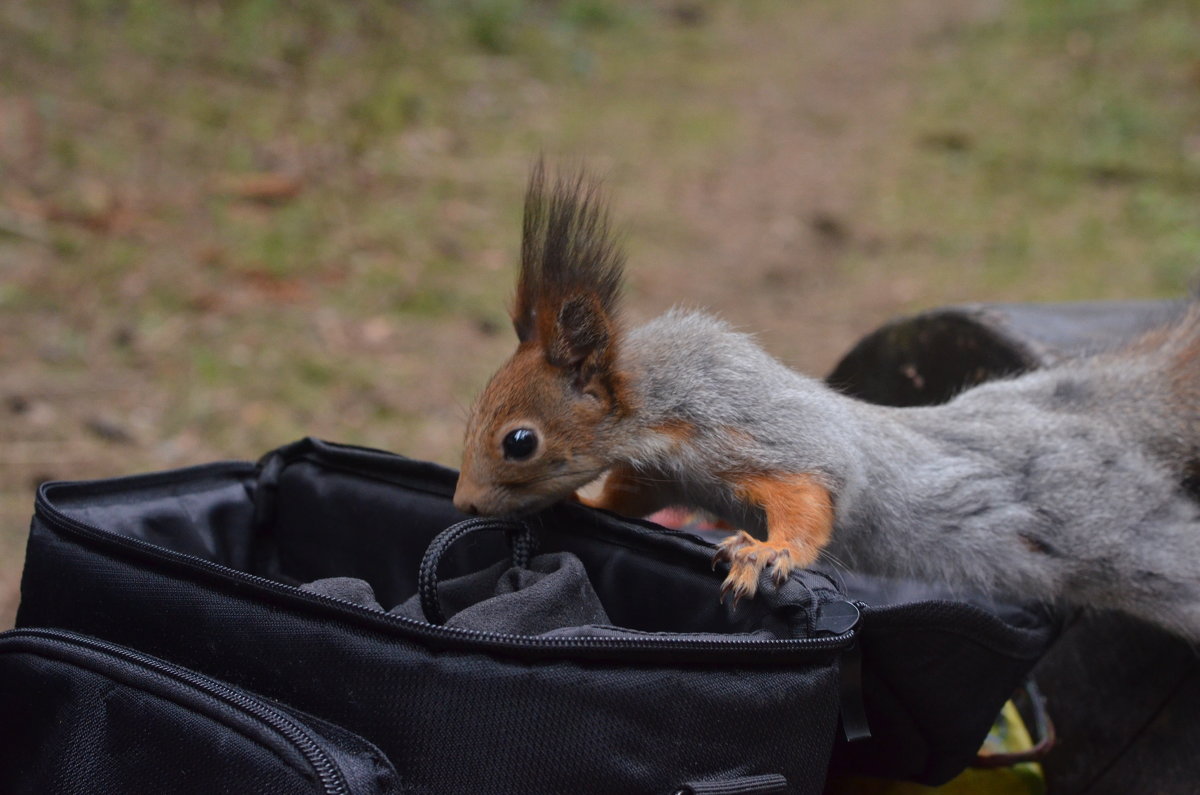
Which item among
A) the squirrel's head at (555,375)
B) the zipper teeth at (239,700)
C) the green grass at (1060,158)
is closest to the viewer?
the zipper teeth at (239,700)

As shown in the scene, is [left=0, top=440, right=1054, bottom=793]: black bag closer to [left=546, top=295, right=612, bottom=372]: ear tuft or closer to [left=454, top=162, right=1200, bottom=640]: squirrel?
[left=454, top=162, right=1200, bottom=640]: squirrel

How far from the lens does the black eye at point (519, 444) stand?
54.9 inches

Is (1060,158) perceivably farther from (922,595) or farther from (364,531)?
(364,531)

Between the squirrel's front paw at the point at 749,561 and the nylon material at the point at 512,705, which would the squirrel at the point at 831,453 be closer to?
the squirrel's front paw at the point at 749,561

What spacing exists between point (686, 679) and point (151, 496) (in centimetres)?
76

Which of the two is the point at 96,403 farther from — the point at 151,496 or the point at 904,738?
the point at 904,738

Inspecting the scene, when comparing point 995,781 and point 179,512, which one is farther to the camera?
point 995,781

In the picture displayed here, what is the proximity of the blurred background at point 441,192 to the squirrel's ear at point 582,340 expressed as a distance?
0.84 meters

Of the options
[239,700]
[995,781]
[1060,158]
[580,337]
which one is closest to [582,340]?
[580,337]

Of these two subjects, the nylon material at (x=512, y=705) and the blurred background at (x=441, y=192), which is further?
the blurred background at (x=441, y=192)

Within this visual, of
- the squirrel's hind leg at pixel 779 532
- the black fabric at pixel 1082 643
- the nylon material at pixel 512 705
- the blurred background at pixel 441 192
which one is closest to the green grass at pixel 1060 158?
the blurred background at pixel 441 192

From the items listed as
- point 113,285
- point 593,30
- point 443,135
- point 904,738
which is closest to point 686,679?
point 904,738

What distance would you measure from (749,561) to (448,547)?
0.33 meters

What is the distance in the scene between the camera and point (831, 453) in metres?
1.42
